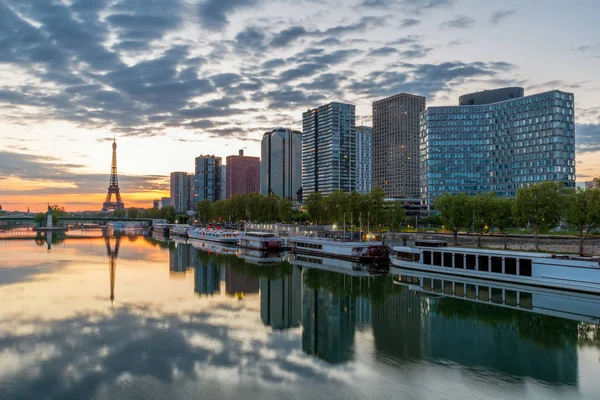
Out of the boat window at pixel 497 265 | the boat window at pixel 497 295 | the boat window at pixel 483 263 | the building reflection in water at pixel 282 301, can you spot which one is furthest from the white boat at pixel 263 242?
the boat window at pixel 497 295

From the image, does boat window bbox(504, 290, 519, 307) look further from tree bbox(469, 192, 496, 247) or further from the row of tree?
tree bbox(469, 192, 496, 247)

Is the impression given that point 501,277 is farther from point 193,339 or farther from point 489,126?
point 489,126

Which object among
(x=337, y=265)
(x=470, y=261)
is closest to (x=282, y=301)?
(x=470, y=261)

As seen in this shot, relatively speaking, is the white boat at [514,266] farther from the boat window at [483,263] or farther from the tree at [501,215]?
the tree at [501,215]

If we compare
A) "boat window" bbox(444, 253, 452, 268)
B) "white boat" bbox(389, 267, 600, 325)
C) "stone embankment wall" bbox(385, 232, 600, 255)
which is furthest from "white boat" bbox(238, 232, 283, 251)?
"boat window" bbox(444, 253, 452, 268)

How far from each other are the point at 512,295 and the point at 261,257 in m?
51.2

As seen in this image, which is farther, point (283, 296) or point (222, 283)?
point (222, 283)

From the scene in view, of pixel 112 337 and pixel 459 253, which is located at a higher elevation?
pixel 459 253

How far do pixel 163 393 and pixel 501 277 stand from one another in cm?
4291

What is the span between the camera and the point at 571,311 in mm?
40344

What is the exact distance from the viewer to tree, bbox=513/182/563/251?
7400 cm

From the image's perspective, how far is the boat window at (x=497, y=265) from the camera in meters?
53.2

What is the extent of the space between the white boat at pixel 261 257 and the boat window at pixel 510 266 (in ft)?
129

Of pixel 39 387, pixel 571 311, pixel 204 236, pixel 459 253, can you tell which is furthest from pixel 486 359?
pixel 204 236
